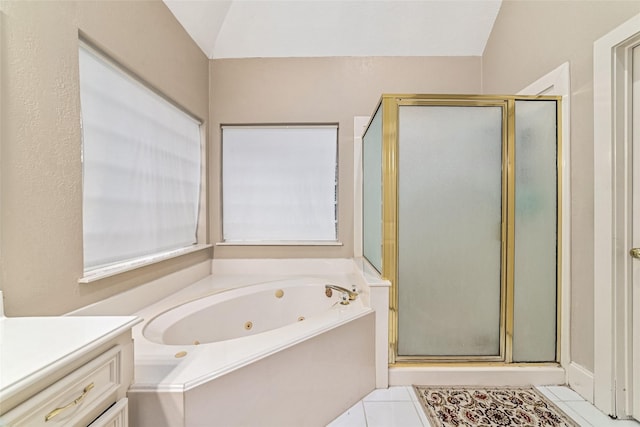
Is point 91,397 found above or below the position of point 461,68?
below

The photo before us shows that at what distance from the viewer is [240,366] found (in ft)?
3.27

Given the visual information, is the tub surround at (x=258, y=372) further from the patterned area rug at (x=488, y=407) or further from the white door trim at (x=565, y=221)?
the white door trim at (x=565, y=221)

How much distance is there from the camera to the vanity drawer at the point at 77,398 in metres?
0.55

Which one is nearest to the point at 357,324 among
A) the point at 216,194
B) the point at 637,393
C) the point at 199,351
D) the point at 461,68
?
the point at 199,351

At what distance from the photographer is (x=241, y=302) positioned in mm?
1942

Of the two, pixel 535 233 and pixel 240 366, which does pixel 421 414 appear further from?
pixel 535 233

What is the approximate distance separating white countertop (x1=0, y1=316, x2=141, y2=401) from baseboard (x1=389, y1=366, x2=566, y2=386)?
1395 mm

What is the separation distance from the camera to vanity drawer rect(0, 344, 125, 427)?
1.81ft

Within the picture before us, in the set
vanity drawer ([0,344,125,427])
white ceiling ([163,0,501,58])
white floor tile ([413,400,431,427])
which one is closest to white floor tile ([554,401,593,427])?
white floor tile ([413,400,431,427])

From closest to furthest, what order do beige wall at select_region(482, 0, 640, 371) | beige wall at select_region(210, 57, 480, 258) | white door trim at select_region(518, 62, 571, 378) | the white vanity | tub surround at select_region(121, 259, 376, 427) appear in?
1. the white vanity
2. tub surround at select_region(121, 259, 376, 427)
3. beige wall at select_region(482, 0, 640, 371)
4. white door trim at select_region(518, 62, 571, 378)
5. beige wall at select_region(210, 57, 480, 258)

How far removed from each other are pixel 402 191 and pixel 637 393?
4.68 feet

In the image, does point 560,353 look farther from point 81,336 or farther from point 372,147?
point 81,336

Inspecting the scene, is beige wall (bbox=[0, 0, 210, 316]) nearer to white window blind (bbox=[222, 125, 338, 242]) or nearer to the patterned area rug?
white window blind (bbox=[222, 125, 338, 242])

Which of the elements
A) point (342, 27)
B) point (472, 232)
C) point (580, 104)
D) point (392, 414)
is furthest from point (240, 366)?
point (342, 27)
